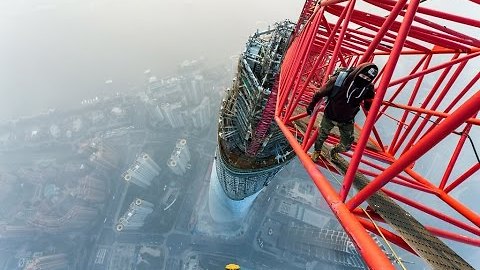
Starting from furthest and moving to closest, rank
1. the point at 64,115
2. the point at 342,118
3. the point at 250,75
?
the point at 64,115 → the point at 250,75 → the point at 342,118

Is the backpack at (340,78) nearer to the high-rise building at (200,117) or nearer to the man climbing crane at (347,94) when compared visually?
the man climbing crane at (347,94)

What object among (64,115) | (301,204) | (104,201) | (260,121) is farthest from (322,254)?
(64,115)

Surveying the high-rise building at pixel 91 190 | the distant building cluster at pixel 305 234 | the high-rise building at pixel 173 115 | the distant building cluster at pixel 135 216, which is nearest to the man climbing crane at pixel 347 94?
the distant building cluster at pixel 305 234

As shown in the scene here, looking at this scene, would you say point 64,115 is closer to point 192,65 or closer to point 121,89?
point 121,89

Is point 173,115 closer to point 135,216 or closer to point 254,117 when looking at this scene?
point 135,216

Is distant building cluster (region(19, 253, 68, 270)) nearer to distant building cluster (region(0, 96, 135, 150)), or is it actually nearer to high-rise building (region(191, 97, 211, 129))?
distant building cluster (region(0, 96, 135, 150))

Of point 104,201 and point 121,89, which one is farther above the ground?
point 121,89

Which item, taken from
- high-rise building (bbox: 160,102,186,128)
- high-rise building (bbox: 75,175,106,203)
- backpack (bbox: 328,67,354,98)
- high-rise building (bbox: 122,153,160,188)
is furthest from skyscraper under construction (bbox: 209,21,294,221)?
high-rise building (bbox: 160,102,186,128)
